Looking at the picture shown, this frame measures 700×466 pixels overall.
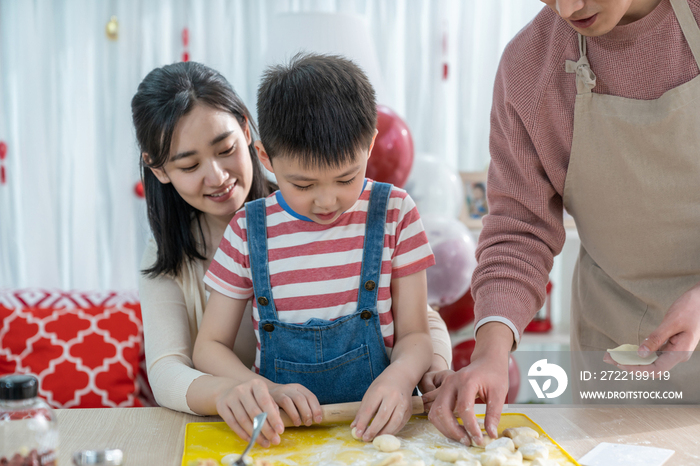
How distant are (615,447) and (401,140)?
1.52 m

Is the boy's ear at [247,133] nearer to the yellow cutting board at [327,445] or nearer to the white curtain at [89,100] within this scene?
the yellow cutting board at [327,445]

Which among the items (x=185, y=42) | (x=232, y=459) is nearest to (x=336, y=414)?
(x=232, y=459)

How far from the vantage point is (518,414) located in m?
0.89

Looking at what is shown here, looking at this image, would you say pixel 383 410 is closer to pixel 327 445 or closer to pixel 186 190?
pixel 327 445

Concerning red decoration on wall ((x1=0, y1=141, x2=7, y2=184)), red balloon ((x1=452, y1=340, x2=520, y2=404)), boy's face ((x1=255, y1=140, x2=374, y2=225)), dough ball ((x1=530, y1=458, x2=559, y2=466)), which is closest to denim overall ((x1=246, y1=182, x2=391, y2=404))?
boy's face ((x1=255, y1=140, x2=374, y2=225))

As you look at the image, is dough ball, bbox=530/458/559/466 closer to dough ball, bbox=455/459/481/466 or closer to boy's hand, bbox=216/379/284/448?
dough ball, bbox=455/459/481/466

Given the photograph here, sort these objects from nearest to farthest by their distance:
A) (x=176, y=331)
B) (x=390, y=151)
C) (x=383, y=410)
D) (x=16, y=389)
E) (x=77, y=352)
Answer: (x=16, y=389) < (x=383, y=410) < (x=176, y=331) < (x=77, y=352) < (x=390, y=151)

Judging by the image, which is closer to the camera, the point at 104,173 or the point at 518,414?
the point at 518,414

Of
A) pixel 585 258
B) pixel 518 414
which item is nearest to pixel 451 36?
pixel 585 258

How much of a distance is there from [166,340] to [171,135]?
0.39 meters

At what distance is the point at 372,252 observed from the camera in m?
1.04

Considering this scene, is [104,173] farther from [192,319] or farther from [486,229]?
[486,229]

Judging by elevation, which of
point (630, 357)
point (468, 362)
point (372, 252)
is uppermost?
point (372, 252)

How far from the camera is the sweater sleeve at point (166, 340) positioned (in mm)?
969
